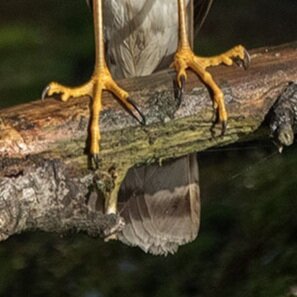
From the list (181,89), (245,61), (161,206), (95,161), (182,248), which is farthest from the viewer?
(182,248)

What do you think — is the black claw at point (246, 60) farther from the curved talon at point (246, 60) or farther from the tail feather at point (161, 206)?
the tail feather at point (161, 206)

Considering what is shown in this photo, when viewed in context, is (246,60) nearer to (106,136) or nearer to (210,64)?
(210,64)

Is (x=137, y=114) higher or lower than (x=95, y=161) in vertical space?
higher

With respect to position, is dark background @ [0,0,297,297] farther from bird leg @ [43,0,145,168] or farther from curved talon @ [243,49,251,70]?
bird leg @ [43,0,145,168]

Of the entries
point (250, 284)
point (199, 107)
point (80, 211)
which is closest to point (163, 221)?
point (250, 284)

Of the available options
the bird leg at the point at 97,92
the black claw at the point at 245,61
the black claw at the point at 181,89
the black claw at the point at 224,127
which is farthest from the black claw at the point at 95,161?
the black claw at the point at 245,61

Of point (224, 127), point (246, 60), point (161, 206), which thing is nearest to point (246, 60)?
point (246, 60)
